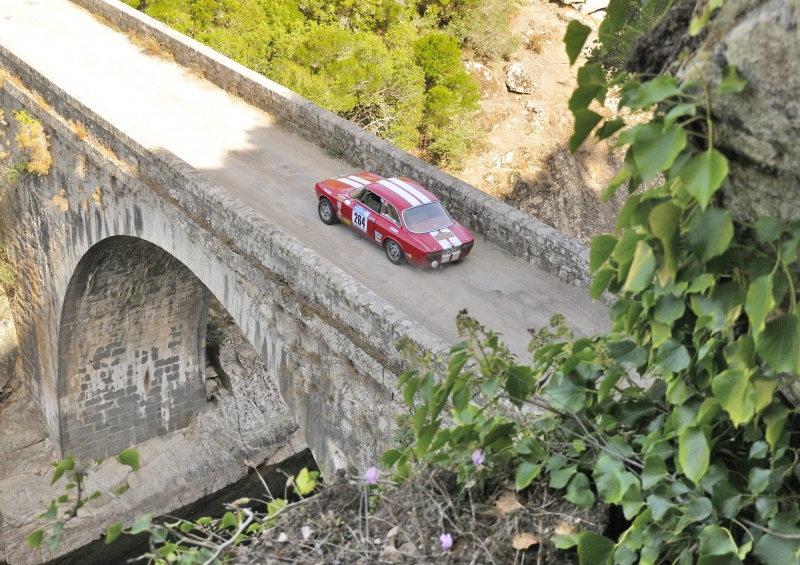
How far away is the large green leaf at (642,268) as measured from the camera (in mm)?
3005

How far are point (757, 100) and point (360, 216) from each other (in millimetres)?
8391

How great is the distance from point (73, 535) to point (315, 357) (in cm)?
1056

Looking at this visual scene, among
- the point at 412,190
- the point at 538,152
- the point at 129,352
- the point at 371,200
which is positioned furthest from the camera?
the point at 538,152

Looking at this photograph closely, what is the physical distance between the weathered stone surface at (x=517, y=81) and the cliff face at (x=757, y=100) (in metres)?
25.6

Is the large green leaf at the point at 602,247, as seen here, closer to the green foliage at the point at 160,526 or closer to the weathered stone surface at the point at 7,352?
the green foliage at the point at 160,526

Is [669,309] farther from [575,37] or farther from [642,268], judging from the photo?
[575,37]

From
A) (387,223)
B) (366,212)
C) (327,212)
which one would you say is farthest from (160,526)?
(327,212)

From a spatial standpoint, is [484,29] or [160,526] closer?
[160,526]

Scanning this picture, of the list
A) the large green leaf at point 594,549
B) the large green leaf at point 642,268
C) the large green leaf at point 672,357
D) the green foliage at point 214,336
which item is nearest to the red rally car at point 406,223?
the large green leaf at point 672,357

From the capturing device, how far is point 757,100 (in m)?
2.79

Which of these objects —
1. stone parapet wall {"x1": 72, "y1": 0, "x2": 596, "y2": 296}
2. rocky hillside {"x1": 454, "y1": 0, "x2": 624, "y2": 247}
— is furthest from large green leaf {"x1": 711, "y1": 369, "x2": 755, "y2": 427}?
rocky hillside {"x1": 454, "y1": 0, "x2": 624, "y2": 247}

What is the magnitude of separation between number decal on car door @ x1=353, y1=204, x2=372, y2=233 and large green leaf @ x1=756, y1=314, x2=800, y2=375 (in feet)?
27.2

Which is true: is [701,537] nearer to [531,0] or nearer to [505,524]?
[505,524]

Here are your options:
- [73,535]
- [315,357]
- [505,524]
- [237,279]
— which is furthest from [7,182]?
[505,524]
